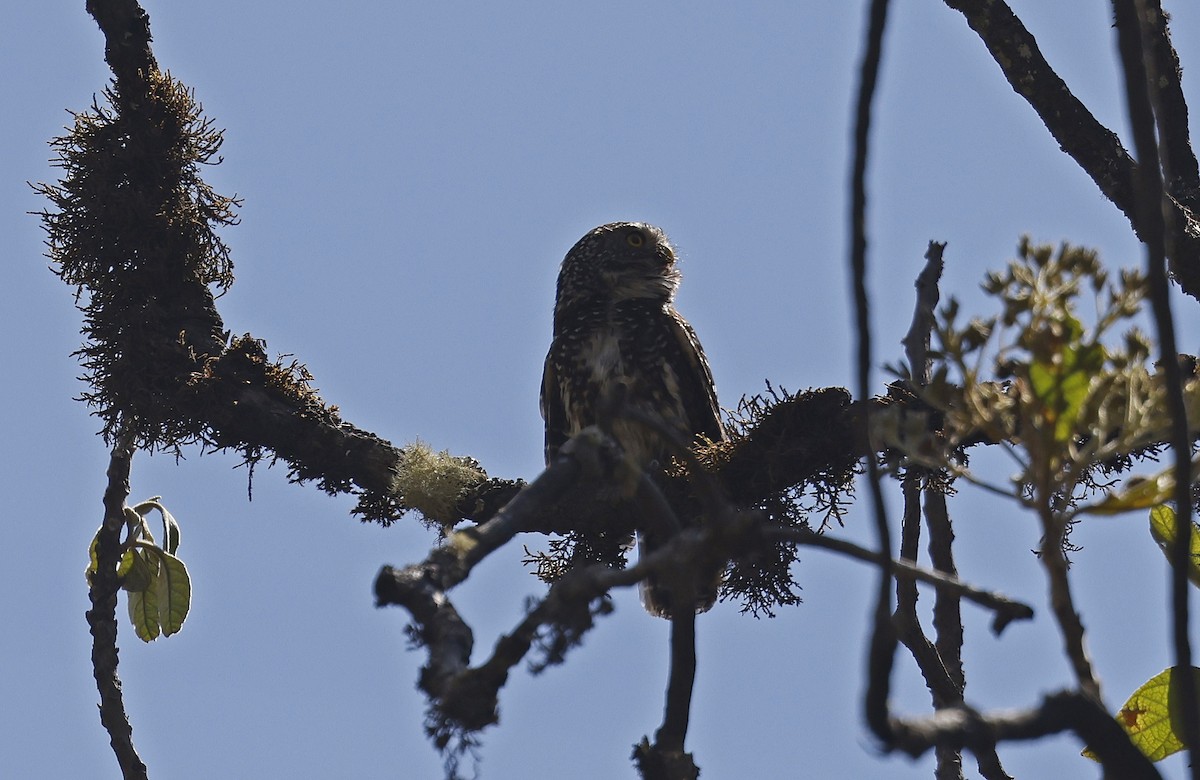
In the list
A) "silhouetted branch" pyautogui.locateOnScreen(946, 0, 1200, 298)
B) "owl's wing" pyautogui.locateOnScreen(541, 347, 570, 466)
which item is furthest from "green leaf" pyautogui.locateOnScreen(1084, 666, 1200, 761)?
"owl's wing" pyautogui.locateOnScreen(541, 347, 570, 466)

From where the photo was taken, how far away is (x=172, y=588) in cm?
414

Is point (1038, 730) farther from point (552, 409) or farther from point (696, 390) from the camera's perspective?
point (552, 409)

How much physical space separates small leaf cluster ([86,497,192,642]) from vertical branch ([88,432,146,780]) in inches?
2.0

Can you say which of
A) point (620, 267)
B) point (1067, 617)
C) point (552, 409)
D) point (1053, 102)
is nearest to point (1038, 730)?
point (1067, 617)

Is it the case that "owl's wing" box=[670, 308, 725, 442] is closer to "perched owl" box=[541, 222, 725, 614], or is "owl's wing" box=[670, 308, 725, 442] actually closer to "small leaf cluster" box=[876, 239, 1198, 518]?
"perched owl" box=[541, 222, 725, 614]

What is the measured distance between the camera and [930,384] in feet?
5.28

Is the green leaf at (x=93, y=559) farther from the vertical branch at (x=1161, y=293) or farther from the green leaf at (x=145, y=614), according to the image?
the vertical branch at (x=1161, y=293)

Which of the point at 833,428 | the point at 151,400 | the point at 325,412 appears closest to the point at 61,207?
the point at 151,400

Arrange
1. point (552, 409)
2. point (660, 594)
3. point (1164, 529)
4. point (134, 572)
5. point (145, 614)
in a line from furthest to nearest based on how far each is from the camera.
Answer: point (552, 409)
point (660, 594)
point (145, 614)
point (134, 572)
point (1164, 529)

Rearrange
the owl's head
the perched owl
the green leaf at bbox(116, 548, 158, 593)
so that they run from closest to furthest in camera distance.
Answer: the green leaf at bbox(116, 548, 158, 593) → the perched owl → the owl's head

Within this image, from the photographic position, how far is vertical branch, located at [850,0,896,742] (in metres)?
1.28

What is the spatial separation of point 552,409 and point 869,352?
4.48m

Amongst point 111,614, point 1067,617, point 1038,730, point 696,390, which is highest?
point 696,390

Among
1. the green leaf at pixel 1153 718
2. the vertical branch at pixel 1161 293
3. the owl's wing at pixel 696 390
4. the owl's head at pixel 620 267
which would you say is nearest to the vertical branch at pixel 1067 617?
the vertical branch at pixel 1161 293
